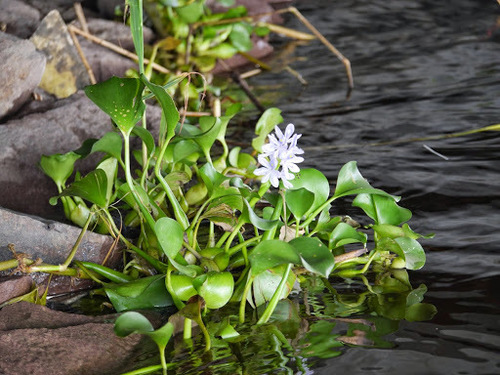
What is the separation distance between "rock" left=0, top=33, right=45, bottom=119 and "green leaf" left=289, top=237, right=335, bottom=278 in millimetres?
1171

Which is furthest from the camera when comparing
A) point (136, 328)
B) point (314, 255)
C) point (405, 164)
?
point (405, 164)

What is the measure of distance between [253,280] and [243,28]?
81.7 inches

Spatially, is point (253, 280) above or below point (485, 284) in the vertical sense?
above

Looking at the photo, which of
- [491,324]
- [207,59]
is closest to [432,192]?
[491,324]

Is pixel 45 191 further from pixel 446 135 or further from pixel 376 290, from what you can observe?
pixel 446 135

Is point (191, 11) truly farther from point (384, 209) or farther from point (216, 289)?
point (216, 289)

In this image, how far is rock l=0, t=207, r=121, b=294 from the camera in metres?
1.61

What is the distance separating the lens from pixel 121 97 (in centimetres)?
138

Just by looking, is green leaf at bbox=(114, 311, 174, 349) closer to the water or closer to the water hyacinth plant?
the water hyacinth plant

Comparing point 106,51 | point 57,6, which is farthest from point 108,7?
point 106,51

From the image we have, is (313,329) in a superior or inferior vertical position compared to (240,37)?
superior

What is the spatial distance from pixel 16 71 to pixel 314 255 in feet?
4.07

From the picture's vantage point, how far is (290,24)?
4.12m

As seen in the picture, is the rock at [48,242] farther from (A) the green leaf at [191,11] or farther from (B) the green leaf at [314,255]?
(A) the green leaf at [191,11]
